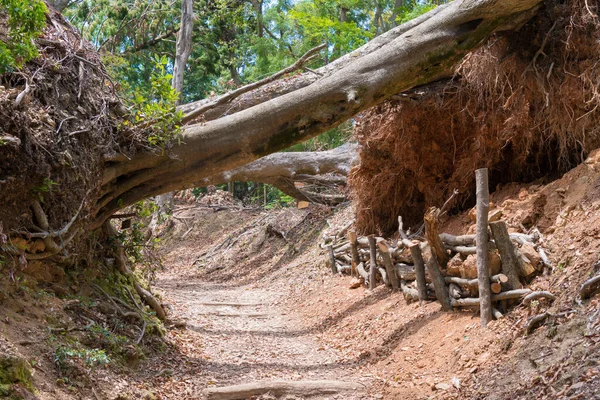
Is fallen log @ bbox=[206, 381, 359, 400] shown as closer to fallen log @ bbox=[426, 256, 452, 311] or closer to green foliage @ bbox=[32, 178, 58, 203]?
fallen log @ bbox=[426, 256, 452, 311]

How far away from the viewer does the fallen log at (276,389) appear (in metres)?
4.81

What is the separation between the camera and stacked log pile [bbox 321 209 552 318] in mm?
4801

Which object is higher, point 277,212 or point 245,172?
point 245,172

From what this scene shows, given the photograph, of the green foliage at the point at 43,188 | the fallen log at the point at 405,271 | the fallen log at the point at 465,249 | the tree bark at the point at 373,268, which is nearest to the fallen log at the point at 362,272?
the tree bark at the point at 373,268

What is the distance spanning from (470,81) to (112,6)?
14925mm

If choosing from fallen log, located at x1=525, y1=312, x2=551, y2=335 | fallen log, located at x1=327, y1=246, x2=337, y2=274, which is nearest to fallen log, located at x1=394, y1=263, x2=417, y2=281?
fallen log, located at x1=525, y1=312, x2=551, y2=335

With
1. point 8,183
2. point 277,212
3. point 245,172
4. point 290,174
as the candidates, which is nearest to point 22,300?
point 8,183

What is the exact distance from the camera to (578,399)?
3023mm

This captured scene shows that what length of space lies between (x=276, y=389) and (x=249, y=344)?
192cm

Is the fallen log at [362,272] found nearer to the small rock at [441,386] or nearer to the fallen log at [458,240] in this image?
the fallen log at [458,240]

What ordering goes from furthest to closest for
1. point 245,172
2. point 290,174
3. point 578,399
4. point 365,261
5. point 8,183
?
point 290,174
point 245,172
point 365,261
point 8,183
point 578,399

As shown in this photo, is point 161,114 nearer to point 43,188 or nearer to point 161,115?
point 161,115

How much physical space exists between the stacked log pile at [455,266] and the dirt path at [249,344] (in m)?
1.25

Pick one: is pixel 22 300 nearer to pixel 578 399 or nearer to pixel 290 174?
pixel 578 399
